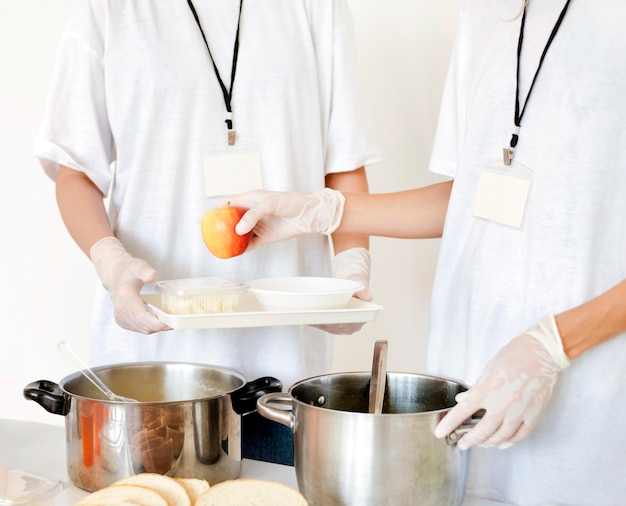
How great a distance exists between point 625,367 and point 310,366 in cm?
78

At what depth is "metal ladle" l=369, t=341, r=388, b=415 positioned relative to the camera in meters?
1.12

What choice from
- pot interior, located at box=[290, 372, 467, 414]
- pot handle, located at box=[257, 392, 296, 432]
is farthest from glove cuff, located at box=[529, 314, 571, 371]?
pot handle, located at box=[257, 392, 296, 432]

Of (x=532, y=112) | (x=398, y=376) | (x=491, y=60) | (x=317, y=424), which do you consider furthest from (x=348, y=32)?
(x=317, y=424)

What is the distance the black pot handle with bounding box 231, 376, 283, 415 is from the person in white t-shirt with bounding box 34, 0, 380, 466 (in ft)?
1.94

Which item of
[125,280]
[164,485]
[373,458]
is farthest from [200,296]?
[373,458]

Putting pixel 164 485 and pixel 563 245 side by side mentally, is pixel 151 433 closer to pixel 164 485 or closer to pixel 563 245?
pixel 164 485

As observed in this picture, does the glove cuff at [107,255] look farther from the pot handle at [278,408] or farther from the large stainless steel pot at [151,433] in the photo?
the pot handle at [278,408]

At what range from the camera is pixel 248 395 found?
1.17 m

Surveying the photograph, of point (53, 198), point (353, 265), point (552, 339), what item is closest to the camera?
point (552, 339)

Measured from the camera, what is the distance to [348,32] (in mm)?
1881

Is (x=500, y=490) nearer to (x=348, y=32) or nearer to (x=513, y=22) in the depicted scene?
(x=513, y=22)

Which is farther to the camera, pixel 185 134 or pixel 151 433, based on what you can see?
pixel 185 134

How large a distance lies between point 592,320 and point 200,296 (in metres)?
0.67

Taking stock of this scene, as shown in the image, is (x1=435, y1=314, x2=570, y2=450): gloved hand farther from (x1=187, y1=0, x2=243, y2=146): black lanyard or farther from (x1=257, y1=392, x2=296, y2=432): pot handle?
(x1=187, y1=0, x2=243, y2=146): black lanyard
